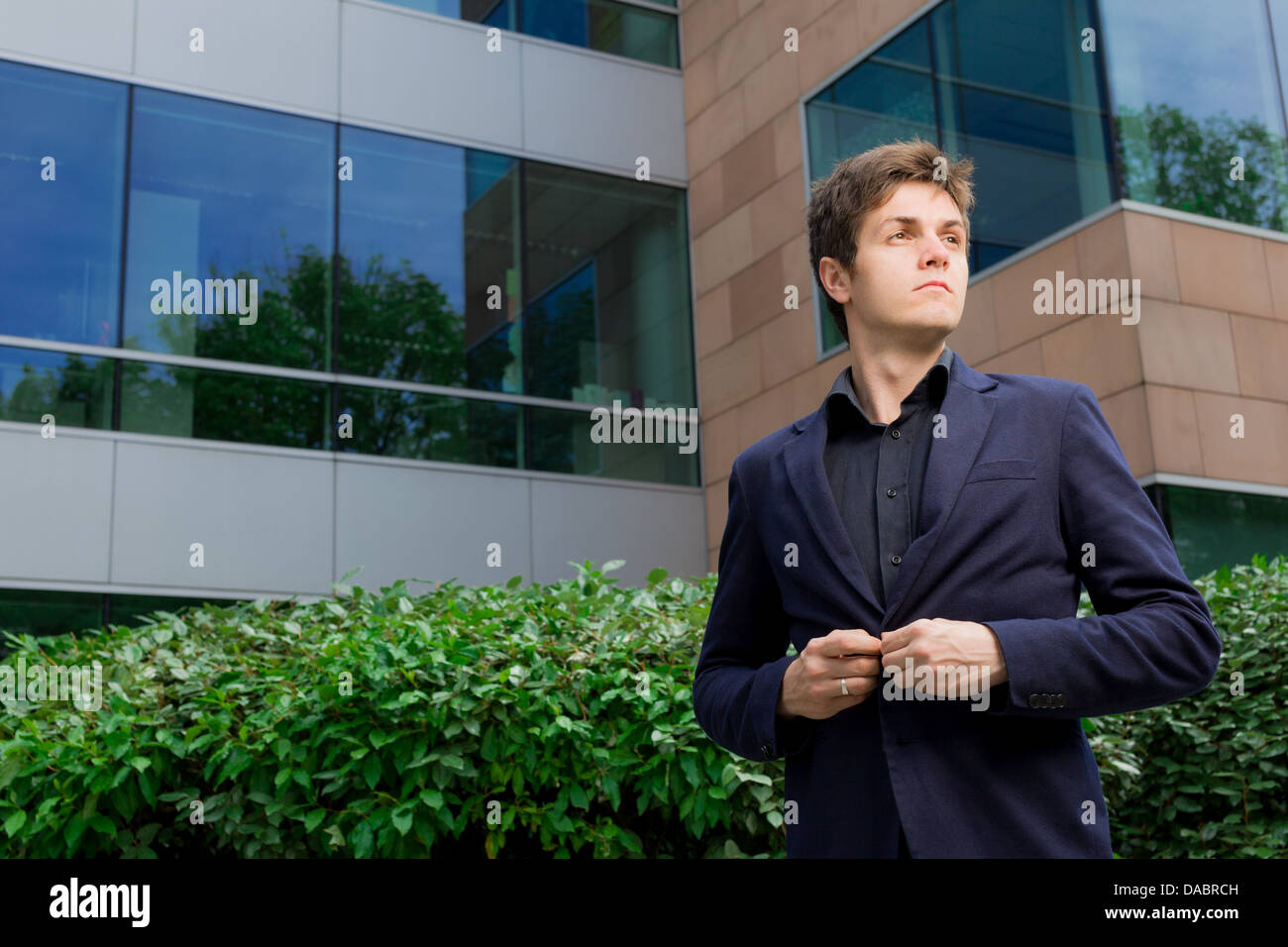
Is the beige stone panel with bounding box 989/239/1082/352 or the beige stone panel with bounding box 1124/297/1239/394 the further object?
the beige stone panel with bounding box 989/239/1082/352

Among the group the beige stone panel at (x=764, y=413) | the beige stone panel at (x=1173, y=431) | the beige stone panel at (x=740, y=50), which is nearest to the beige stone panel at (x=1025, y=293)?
the beige stone panel at (x=1173, y=431)

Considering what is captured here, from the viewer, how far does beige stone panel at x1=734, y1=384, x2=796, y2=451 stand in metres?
12.1

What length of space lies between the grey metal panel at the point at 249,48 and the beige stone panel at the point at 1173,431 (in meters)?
7.67

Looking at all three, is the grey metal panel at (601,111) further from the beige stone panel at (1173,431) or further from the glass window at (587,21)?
the beige stone panel at (1173,431)

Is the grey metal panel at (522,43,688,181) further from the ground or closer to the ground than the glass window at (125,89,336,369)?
further from the ground

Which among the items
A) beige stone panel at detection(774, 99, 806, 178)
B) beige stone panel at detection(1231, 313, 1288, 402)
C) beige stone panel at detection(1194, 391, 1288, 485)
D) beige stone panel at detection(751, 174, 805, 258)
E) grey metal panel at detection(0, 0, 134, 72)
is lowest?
beige stone panel at detection(1194, 391, 1288, 485)

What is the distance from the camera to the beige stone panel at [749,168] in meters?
12.9

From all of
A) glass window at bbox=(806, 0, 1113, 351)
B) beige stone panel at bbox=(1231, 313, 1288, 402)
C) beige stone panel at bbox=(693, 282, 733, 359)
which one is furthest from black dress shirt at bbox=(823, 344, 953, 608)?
beige stone panel at bbox=(693, 282, 733, 359)

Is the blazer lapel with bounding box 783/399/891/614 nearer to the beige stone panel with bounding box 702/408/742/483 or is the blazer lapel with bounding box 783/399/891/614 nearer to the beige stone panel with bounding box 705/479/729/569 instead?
the beige stone panel with bounding box 702/408/742/483

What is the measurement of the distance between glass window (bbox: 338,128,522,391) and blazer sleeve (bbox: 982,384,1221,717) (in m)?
10.4

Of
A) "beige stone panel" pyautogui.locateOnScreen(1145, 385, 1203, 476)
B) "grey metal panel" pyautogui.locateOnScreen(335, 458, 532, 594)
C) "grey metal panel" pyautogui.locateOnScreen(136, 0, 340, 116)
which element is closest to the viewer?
"beige stone panel" pyautogui.locateOnScreen(1145, 385, 1203, 476)
